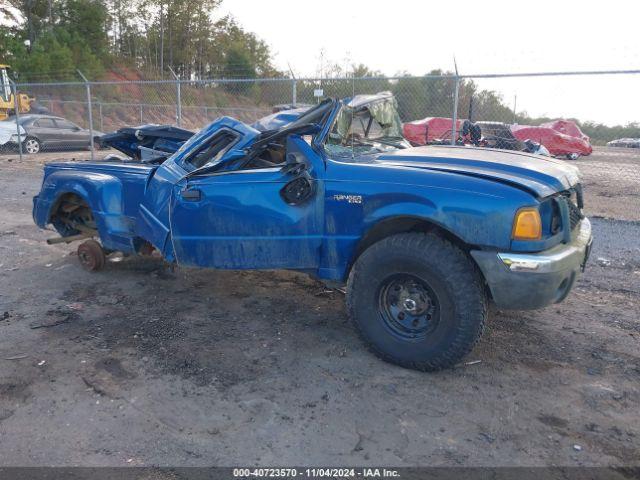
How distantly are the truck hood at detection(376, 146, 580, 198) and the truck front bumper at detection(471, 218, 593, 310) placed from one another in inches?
16.0

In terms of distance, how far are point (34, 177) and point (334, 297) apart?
11394 mm

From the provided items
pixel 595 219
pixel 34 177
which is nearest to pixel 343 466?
pixel 595 219

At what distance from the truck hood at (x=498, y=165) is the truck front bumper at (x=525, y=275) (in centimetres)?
41

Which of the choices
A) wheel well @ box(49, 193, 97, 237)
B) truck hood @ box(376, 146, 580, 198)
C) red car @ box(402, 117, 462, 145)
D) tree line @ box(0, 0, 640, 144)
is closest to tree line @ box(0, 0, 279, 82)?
tree line @ box(0, 0, 640, 144)

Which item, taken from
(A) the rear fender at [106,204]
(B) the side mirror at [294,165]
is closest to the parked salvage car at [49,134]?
(A) the rear fender at [106,204]

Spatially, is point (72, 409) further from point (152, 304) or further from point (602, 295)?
point (602, 295)

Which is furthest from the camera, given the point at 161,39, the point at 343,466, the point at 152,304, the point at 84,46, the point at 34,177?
the point at 161,39

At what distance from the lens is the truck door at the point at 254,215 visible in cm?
401

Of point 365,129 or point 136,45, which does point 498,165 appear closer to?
point 365,129

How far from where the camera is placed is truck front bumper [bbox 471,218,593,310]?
130 inches

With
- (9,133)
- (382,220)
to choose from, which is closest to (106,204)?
(382,220)

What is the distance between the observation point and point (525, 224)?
3314 millimetres

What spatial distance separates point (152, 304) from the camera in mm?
5074

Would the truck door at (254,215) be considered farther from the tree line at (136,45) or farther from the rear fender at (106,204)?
the tree line at (136,45)
